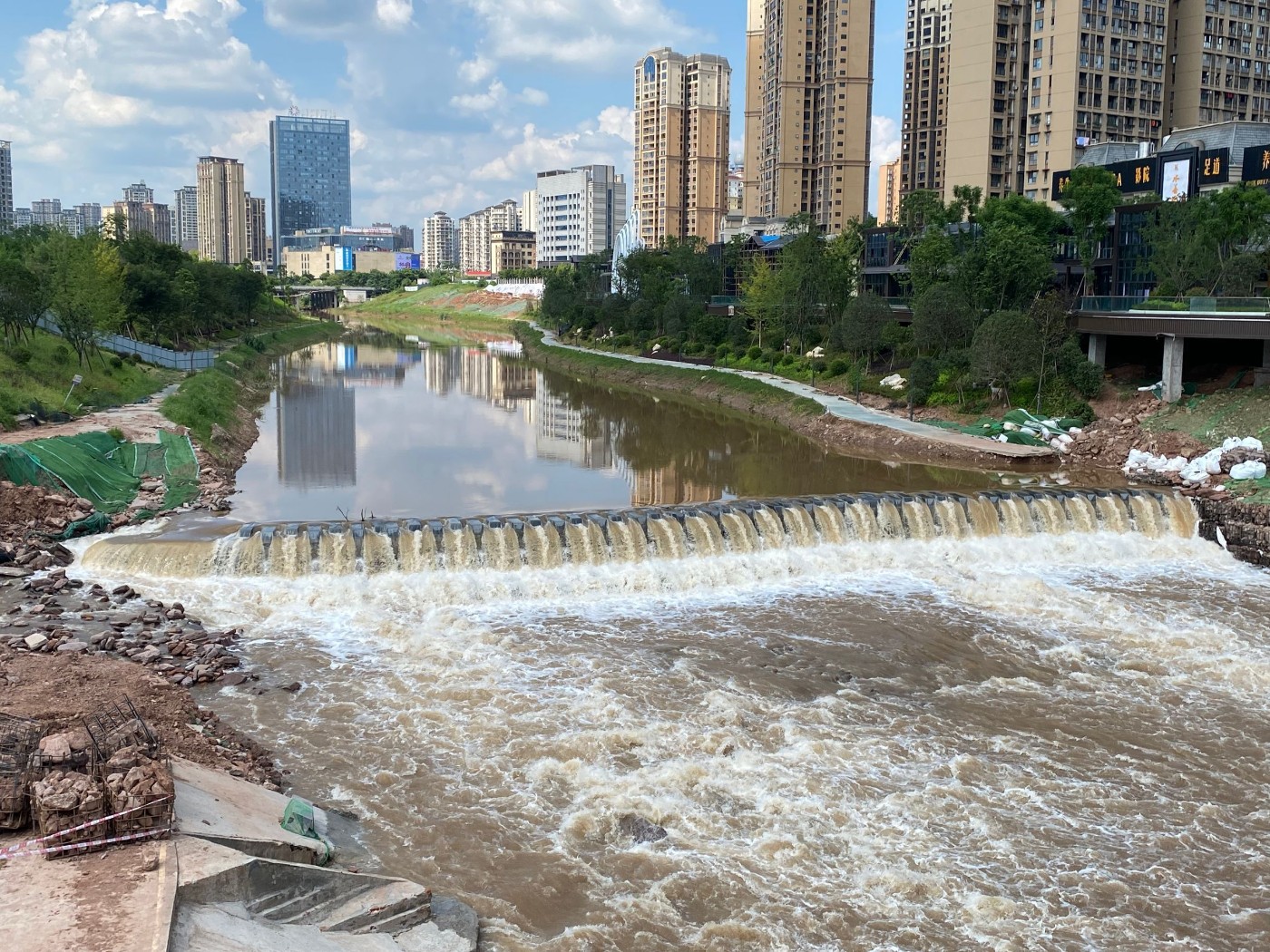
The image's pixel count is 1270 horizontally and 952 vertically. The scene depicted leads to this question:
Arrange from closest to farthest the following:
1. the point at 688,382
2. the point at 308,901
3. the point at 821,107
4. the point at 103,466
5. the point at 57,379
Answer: the point at 308,901
the point at 103,466
the point at 57,379
the point at 688,382
the point at 821,107

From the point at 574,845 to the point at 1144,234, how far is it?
1897 inches

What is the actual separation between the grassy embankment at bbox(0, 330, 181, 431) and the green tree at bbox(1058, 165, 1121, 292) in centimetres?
4235

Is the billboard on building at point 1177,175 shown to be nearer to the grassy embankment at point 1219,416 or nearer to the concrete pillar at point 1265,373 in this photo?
the concrete pillar at point 1265,373

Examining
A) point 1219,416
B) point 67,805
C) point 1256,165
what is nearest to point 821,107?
point 1256,165

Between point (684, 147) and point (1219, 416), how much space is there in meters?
133

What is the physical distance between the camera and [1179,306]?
36156 mm

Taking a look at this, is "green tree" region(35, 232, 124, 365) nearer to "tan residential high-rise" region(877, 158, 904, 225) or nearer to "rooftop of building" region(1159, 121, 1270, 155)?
"rooftop of building" region(1159, 121, 1270, 155)

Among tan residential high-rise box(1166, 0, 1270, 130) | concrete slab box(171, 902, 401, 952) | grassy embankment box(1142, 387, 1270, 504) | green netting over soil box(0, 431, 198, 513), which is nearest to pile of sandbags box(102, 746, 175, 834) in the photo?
A: concrete slab box(171, 902, 401, 952)

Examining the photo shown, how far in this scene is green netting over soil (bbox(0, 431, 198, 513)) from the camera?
2430 cm

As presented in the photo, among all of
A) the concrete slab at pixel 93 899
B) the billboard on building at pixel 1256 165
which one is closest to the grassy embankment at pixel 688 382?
the billboard on building at pixel 1256 165

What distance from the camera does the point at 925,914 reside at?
10680mm

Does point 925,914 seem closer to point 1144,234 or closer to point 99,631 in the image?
point 99,631

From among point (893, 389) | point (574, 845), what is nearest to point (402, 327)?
point (893, 389)

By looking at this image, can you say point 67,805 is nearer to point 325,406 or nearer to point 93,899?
point 93,899
